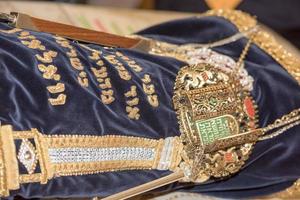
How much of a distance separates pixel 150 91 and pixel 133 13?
69 centimetres

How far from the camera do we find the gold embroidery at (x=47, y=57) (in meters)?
0.69

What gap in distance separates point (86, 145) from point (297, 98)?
0.36 meters

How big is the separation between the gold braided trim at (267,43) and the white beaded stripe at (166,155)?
26cm

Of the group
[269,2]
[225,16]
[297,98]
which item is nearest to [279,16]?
[269,2]

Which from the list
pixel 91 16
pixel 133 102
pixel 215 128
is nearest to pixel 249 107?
pixel 215 128

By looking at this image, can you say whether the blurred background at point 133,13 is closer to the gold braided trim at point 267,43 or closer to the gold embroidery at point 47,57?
the gold braided trim at point 267,43

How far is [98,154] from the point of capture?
719mm

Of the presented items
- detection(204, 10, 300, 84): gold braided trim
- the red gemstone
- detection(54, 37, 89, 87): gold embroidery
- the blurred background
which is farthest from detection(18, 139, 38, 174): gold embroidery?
the blurred background

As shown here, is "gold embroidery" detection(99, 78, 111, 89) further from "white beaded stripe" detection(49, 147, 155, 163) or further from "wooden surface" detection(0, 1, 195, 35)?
"wooden surface" detection(0, 1, 195, 35)

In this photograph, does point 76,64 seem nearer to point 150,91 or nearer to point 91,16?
point 150,91

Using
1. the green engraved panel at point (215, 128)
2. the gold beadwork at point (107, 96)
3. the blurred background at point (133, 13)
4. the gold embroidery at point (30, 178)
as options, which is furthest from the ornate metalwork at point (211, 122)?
the blurred background at point (133, 13)

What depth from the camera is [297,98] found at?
0.91 meters

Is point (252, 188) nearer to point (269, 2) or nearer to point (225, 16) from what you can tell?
point (225, 16)

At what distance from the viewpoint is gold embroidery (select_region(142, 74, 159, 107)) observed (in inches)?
30.4
